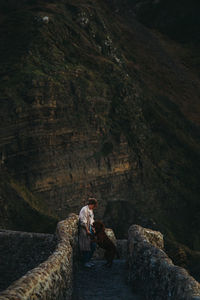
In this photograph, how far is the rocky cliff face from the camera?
123ft

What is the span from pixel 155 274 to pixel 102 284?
7.83 feet

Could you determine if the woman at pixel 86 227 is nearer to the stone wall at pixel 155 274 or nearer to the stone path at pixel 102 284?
the stone path at pixel 102 284

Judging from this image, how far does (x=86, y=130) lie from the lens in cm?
4203

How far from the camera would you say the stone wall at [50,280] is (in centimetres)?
748

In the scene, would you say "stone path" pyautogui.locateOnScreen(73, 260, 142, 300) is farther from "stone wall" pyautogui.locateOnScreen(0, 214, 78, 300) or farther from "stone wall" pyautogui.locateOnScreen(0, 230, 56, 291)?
"stone wall" pyautogui.locateOnScreen(0, 230, 56, 291)

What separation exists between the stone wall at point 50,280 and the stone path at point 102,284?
102 centimetres

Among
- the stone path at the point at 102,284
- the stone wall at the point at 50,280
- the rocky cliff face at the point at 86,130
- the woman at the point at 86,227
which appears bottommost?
the stone path at the point at 102,284

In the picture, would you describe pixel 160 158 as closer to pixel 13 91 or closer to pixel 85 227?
pixel 13 91

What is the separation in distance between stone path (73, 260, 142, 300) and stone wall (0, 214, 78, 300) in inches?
40.0

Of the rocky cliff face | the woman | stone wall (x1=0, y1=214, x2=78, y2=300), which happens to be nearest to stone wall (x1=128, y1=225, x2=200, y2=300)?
the woman

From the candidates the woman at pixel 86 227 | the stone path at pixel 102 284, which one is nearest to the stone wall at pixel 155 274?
the stone path at pixel 102 284

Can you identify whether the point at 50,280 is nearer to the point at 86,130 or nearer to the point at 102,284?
the point at 102,284

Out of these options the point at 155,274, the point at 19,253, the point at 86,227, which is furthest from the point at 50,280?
the point at 19,253

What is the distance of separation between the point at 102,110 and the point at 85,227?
3203 centimetres
